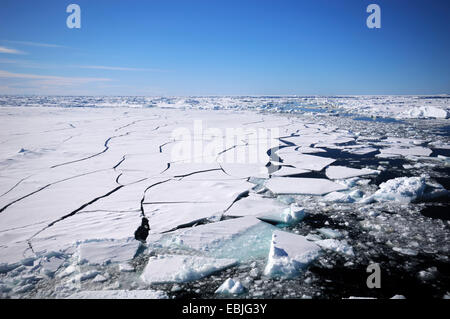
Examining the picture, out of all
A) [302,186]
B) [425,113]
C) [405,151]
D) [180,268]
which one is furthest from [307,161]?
[425,113]

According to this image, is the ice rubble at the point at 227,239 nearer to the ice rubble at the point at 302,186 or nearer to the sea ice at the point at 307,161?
the ice rubble at the point at 302,186

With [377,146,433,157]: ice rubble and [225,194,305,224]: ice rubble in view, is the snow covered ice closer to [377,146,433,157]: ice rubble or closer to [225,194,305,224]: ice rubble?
[225,194,305,224]: ice rubble

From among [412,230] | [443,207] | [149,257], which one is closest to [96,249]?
[149,257]

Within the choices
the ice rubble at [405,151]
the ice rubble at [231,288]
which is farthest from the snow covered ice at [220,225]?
the ice rubble at [405,151]

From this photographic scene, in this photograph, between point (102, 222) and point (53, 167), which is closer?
point (102, 222)

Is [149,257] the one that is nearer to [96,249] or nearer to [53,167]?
[96,249]
